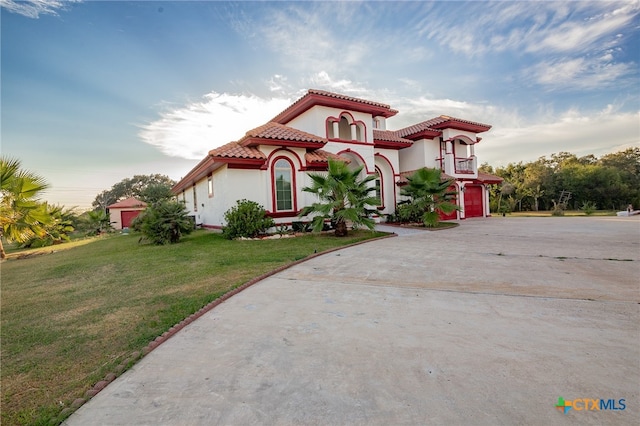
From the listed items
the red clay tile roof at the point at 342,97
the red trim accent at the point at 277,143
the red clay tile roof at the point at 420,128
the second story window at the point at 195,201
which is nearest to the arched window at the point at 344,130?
the red clay tile roof at the point at 342,97

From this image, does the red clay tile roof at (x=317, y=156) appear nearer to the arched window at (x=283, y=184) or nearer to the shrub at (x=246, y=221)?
the arched window at (x=283, y=184)

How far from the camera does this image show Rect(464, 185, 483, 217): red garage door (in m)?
21.6

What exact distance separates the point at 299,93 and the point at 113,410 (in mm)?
16606

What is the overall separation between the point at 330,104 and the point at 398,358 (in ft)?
48.4

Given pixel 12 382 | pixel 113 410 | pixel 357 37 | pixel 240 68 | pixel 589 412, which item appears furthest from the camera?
pixel 240 68

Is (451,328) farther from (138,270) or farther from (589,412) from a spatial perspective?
(138,270)

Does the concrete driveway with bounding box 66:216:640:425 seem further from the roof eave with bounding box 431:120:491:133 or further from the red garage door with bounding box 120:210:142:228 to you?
the red garage door with bounding box 120:210:142:228

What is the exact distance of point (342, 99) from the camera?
15.4 m

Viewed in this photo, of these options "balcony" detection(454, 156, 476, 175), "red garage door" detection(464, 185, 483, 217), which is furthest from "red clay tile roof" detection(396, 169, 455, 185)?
"red garage door" detection(464, 185, 483, 217)

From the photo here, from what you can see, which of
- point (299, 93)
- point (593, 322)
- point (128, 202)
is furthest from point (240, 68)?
point (128, 202)

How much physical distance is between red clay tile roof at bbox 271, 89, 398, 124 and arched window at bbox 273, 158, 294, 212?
4332 millimetres

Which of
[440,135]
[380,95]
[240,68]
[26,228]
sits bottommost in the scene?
[26,228]

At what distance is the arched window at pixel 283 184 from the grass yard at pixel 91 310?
4169 mm

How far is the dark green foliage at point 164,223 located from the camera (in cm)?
1170
